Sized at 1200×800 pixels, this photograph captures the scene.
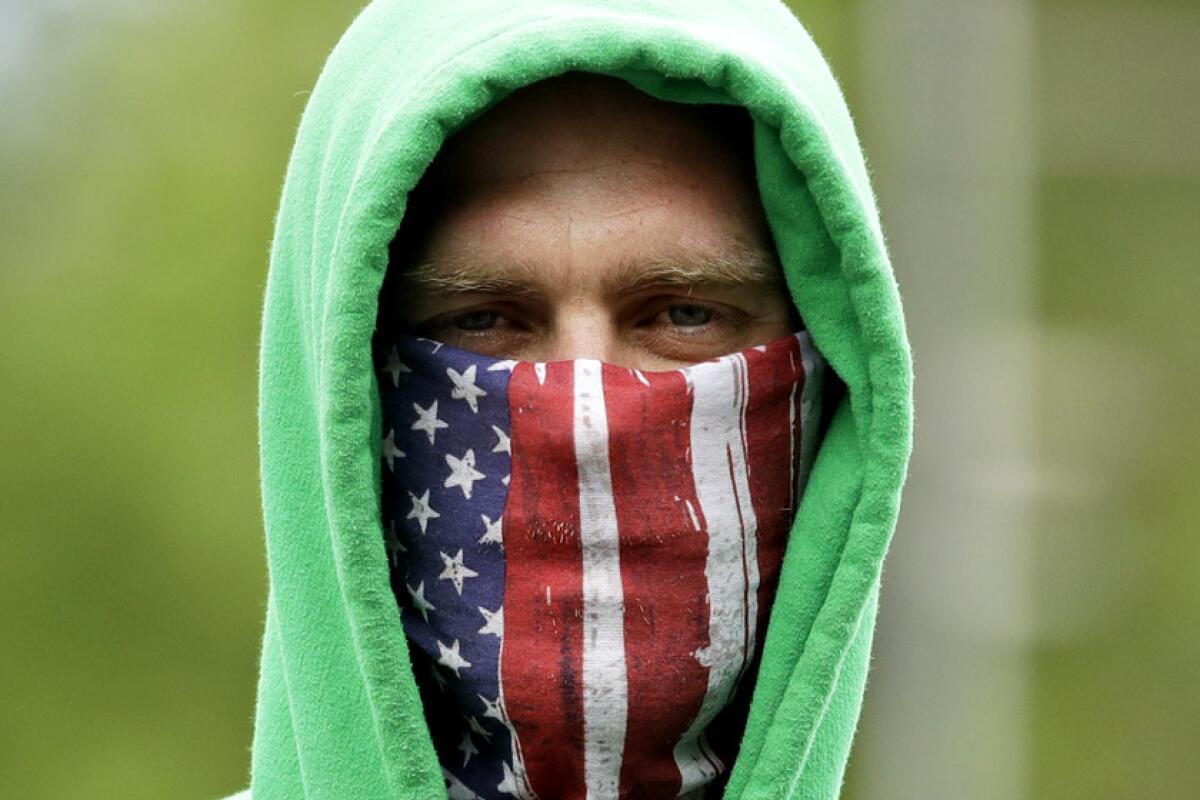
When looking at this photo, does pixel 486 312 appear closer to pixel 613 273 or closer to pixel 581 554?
pixel 613 273

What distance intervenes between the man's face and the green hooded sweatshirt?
0.09 meters

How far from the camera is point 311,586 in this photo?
2.38 metres

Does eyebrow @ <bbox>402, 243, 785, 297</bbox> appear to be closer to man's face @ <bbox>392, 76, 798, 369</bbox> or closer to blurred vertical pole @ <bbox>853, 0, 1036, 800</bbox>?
man's face @ <bbox>392, 76, 798, 369</bbox>

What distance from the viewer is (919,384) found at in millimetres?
7105

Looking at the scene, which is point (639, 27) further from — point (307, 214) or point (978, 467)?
point (978, 467)

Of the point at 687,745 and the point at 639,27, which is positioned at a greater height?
the point at 639,27

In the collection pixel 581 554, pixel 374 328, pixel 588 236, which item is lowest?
pixel 581 554

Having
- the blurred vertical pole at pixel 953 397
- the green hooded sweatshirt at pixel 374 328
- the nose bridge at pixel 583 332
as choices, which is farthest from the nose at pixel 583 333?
the blurred vertical pole at pixel 953 397

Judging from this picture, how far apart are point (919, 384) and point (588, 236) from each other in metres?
4.97

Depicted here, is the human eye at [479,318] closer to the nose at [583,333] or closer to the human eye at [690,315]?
the nose at [583,333]

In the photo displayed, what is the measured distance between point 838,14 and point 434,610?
671 cm

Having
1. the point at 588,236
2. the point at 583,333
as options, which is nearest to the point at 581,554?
the point at 583,333

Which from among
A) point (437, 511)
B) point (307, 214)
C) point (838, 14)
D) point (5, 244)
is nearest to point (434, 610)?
point (437, 511)

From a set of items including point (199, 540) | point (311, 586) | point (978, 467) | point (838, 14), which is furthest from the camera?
point (199, 540)
